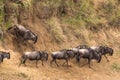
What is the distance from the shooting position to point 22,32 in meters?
20.0

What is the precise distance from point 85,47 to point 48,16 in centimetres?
290

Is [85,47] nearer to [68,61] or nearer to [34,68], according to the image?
[68,61]

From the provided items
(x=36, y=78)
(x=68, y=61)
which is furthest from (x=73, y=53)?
(x=36, y=78)

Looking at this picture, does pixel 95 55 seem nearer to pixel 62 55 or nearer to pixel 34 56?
pixel 62 55

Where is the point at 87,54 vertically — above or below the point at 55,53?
below

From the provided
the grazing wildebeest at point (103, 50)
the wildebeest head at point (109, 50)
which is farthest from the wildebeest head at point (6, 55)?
the wildebeest head at point (109, 50)

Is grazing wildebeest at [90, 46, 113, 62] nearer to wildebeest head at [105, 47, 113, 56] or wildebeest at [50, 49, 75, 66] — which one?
wildebeest head at [105, 47, 113, 56]

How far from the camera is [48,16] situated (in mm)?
22297

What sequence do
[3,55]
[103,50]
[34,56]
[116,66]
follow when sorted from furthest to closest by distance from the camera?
[103,50], [116,66], [34,56], [3,55]

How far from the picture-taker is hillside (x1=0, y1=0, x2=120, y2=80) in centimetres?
1852

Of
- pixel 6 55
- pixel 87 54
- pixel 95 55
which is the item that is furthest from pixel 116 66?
pixel 6 55

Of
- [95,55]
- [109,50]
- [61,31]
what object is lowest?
[95,55]

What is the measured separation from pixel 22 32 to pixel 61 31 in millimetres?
2897

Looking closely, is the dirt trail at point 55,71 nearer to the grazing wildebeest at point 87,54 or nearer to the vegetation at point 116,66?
the vegetation at point 116,66
